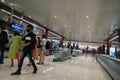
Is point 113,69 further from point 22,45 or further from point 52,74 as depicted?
point 22,45

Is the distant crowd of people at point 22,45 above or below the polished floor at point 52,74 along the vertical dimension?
above

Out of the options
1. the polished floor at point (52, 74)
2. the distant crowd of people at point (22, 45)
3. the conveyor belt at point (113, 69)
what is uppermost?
the distant crowd of people at point (22, 45)

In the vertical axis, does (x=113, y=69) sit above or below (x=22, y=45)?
below

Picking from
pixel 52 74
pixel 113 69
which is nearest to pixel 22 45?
pixel 52 74

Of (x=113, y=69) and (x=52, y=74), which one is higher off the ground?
(x=113, y=69)

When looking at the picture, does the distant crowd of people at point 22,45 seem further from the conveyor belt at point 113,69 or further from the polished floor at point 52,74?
the conveyor belt at point 113,69

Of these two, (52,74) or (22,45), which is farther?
(52,74)

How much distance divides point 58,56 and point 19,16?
4.61 m

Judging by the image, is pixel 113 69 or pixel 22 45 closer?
pixel 22 45

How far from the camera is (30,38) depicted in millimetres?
4793

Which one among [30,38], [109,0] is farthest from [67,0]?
[30,38]

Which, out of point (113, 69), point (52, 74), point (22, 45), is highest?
point (22, 45)

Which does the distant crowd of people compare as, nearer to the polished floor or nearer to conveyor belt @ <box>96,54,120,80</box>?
the polished floor

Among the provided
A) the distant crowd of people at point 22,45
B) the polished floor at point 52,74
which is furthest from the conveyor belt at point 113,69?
the distant crowd of people at point 22,45
